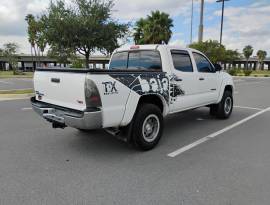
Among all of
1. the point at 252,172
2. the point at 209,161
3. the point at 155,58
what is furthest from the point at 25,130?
the point at 252,172

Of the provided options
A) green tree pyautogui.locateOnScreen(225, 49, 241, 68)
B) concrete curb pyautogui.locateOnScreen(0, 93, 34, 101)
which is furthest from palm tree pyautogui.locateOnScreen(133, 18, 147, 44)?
concrete curb pyautogui.locateOnScreen(0, 93, 34, 101)

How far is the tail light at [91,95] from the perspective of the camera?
3824mm

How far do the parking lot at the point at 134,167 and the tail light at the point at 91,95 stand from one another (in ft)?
3.44

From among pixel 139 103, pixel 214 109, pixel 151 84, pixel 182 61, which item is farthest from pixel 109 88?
pixel 214 109

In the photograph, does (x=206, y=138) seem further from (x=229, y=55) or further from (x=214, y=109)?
(x=229, y=55)

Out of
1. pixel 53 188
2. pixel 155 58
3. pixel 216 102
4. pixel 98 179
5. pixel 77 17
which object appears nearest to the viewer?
pixel 53 188

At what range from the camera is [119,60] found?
615 centimetres

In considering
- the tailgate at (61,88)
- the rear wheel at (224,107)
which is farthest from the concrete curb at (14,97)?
the rear wheel at (224,107)

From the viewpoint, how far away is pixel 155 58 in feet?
17.8

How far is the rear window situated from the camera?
5411mm

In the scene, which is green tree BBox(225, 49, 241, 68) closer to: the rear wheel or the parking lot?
the rear wheel

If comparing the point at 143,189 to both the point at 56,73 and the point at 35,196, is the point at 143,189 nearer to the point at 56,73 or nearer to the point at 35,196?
the point at 35,196

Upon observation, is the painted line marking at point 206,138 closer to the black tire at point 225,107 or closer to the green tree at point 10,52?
the black tire at point 225,107

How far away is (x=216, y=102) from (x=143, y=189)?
179 inches
